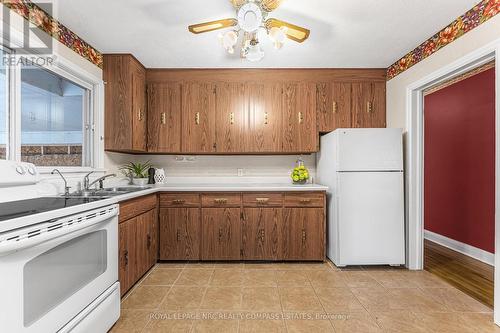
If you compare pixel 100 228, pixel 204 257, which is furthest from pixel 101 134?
pixel 204 257

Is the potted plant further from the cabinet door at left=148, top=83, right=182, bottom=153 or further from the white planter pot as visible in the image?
the cabinet door at left=148, top=83, right=182, bottom=153

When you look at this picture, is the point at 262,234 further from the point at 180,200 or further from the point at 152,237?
the point at 152,237

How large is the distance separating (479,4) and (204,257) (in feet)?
10.7

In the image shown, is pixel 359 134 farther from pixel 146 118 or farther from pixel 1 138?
pixel 1 138

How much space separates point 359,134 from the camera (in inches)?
109

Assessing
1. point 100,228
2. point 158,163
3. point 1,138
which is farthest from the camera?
point 158,163

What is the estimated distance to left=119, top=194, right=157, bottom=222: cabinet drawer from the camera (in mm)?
2141

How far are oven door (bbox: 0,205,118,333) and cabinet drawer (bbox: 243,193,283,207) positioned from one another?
4.85ft

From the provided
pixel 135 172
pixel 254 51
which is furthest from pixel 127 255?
pixel 254 51

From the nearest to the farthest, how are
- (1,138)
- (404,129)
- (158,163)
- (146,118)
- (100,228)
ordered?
(100,228), (1,138), (404,129), (146,118), (158,163)

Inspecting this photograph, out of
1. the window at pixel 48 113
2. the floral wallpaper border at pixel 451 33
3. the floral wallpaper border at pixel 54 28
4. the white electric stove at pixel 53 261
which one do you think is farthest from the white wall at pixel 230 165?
the white electric stove at pixel 53 261

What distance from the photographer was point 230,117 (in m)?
3.21

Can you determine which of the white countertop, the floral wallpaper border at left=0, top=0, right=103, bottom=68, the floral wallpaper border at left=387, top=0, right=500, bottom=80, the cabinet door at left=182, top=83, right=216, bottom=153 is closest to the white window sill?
the white countertop

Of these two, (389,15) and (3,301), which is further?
(389,15)
